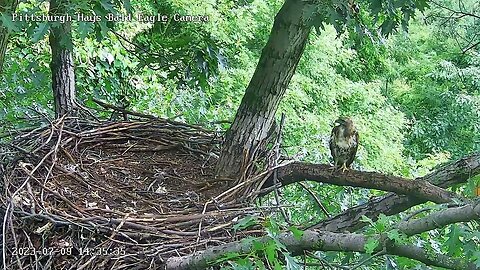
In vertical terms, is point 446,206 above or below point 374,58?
below

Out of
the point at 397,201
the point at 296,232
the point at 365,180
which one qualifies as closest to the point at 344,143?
the point at 365,180

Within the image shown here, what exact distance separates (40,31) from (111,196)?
38.7 inches

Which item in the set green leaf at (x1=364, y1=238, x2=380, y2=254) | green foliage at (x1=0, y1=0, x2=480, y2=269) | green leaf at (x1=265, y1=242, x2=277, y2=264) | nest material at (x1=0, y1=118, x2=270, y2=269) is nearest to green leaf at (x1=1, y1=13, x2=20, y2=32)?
green foliage at (x1=0, y1=0, x2=480, y2=269)

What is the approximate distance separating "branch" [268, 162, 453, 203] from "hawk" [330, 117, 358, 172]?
56mm

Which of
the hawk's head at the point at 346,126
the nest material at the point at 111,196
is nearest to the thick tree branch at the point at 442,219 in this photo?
the nest material at the point at 111,196

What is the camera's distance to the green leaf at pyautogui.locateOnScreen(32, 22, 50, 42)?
198 centimetres

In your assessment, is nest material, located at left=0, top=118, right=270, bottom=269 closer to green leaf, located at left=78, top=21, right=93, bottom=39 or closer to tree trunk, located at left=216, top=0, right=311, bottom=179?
tree trunk, located at left=216, top=0, right=311, bottom=179

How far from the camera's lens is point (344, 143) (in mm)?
2869

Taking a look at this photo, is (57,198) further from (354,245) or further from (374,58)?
(374,58)

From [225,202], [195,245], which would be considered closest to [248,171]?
[225,202]

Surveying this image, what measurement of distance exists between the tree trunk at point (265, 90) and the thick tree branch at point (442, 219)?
1238 millimetres

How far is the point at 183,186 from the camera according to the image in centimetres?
297

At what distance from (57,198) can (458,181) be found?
1556 mm

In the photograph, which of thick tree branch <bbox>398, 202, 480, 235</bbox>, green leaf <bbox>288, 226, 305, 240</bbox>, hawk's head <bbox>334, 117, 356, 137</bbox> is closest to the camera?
thick tree branch <bbox>398, 202, 480, 235</bbox>
